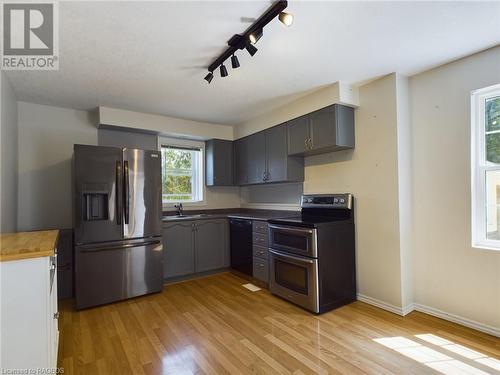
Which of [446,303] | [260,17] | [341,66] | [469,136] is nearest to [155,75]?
[260,17]

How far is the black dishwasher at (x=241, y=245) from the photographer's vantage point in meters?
3.80

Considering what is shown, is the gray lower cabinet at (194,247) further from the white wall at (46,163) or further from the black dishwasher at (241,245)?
the white wall at (46,163)

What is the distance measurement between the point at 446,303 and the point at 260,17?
2.98 meters

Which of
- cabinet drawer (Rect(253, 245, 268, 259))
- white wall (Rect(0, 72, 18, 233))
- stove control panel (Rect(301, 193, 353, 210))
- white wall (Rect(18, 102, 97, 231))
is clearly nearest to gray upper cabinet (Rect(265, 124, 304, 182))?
stove control panel (Rect(301, 193, 353, 210))

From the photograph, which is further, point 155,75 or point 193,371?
point 155,75

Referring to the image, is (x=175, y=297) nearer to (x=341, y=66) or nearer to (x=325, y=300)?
(x=325, y=300)

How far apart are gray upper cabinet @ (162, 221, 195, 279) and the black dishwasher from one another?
0.64 metres

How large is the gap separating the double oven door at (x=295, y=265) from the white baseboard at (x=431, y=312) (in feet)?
2.34

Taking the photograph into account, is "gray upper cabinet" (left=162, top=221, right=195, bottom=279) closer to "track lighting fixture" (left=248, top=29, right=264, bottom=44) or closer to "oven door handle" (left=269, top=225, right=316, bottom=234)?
"oven door handle" (left=269, top=225, right=316, bottom=234)

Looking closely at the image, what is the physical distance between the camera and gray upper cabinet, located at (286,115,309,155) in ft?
10.9

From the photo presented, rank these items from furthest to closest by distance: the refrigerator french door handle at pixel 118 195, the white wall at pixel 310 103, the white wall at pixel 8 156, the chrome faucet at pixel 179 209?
the chrome faucet at pixel 179 209
the refrigerator french door handle at pixel 118 195
the white wall at pixel 310 103
the white wall at pixel 8 156

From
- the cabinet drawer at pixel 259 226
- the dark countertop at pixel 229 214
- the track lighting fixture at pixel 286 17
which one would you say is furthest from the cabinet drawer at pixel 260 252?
the track lighting fixture at pixel 286 17

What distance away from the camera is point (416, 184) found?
2.78 metres

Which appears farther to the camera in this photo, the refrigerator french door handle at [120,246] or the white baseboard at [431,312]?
the refrigerator french door handle at [120,246]
